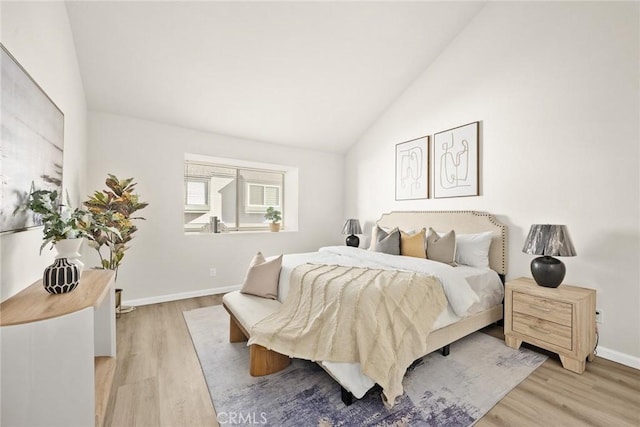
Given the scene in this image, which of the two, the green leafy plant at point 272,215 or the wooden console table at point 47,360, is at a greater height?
the green leafy plant at point 272,215

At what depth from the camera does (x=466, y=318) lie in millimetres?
2299

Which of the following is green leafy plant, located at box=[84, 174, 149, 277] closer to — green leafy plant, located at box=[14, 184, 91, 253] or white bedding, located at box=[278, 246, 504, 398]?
green leafy plant, located at box=[14, 184, 91, 253]

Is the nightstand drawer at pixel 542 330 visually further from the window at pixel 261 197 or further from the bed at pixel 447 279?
the window at pixel 261 197

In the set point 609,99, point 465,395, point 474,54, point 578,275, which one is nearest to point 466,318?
point 465,395

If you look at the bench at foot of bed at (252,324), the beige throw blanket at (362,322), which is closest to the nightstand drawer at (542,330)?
the beige throw blanket at (362,322)

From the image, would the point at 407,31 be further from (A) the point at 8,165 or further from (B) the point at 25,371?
(B) the point at 25,371

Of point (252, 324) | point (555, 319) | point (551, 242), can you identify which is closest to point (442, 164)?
point (551, 242)

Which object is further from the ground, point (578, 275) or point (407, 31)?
point (407, 31)

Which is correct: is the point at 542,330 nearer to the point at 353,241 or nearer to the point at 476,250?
the point at 476,250

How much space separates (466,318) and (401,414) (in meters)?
1.13

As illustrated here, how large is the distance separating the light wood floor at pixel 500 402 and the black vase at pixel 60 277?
79cm

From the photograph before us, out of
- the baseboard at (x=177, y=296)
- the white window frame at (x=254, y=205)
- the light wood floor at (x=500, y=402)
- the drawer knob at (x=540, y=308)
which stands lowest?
the light wood floor at (x=500, y=402)

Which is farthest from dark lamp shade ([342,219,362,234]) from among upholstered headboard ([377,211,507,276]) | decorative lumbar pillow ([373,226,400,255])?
decorative lumbar pillow ([373,226,400,255])

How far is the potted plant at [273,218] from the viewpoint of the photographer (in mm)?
4492
